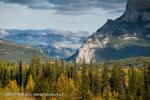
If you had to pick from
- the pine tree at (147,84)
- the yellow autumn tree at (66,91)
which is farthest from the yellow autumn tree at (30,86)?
the pine tree at (147,84)

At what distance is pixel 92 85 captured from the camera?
188500 millimetres

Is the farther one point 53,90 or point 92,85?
point 92,85

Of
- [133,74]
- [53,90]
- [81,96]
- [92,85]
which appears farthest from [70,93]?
[133,74]

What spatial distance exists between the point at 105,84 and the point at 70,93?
3740 centimetres

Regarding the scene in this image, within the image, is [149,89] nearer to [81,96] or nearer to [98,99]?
[98,99]

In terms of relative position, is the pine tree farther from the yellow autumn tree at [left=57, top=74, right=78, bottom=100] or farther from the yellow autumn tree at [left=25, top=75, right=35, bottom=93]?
the yellow autumn tree at [left=25, top=75, right=35, bottom=93]

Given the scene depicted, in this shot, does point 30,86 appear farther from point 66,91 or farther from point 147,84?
point 147,84

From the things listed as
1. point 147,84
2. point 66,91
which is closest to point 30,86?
point 66,91

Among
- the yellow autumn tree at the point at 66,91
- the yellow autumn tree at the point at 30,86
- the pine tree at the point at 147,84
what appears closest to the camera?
the yellow autumn tree at the point at 66,91

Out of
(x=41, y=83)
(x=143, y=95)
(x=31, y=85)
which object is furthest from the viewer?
(x=31, y=85)

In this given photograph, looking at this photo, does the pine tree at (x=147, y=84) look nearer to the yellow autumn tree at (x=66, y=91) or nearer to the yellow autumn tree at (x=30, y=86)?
the yellow autumn tree at (x=66, y=91)

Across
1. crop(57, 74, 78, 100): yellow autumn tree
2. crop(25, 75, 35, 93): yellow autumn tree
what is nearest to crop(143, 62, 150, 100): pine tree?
crop(57, 74, 78, 100): yellow autumn tree

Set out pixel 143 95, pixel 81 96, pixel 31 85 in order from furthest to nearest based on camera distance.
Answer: pixel 31 85 → pixel 143 95 → pixel 81 96

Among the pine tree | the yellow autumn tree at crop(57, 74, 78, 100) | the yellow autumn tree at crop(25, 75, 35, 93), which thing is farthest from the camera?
the yellow autumn tree at crop(25, 75, 35, 93)
